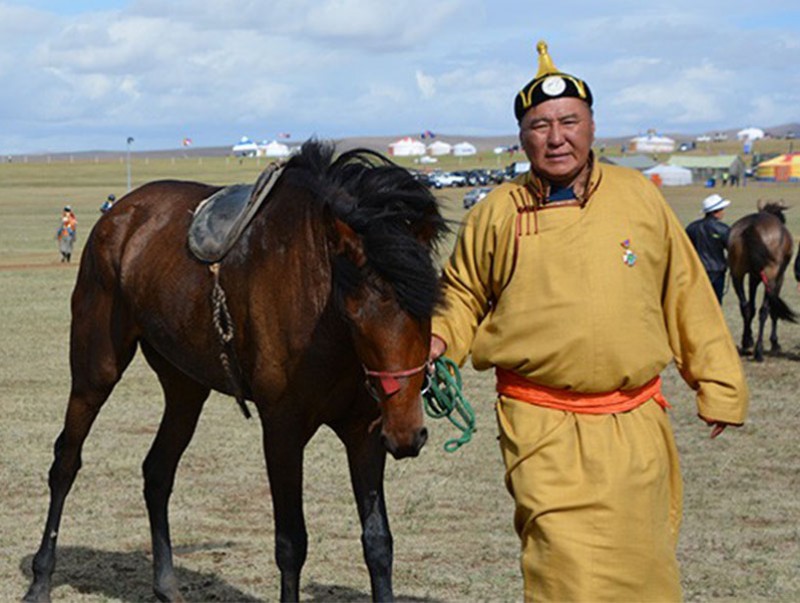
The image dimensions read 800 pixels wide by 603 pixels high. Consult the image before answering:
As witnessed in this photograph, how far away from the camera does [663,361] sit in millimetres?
4488

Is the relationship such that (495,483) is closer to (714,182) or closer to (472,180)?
(472,180)

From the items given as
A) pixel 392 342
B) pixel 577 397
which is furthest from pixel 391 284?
pixel 577 397

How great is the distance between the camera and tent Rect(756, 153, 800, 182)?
92.6 m

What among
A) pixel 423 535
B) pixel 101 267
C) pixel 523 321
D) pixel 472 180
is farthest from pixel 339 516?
pixel 472 180

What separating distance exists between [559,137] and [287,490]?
212 cm

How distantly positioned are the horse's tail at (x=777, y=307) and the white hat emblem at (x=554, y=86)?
11993mm

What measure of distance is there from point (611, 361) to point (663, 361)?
21 cm

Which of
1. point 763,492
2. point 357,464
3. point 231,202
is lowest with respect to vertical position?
point 763,492

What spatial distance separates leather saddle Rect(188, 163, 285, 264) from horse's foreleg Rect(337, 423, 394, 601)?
0.98m

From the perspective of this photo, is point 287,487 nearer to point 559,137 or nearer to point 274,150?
point 559,137

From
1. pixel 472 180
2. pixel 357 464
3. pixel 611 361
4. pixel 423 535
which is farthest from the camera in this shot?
pixel 472 180

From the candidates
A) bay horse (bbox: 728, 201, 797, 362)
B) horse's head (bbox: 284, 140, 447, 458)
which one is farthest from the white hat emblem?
bay horse (bbox: 728, 201, 797, 362)

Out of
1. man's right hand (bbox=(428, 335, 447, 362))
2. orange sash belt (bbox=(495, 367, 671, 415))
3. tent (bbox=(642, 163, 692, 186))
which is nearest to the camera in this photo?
orange sash belt (bbox=(495, 367, 671, 415))

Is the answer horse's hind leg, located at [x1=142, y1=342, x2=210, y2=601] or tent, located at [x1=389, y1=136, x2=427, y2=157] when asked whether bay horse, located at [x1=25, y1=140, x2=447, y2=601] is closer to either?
horse's hind leg, located at [x1=142, y1=342, x2=210, y2=601]
